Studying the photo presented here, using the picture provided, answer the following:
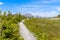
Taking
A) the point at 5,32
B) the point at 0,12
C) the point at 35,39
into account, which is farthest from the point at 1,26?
the point at 0,12

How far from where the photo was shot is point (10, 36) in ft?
54.5

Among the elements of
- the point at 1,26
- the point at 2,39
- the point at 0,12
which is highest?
the point at 0,12

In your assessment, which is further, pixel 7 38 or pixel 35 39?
pixel 35 39

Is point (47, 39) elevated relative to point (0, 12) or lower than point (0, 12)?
lower

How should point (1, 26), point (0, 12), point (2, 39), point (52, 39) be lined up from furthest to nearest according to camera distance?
point (0, 12), point (52, 39), point (1, 26), point (2, 39)

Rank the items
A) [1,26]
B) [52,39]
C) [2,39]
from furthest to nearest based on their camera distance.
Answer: [52,39]
[1,26]
[2,39]

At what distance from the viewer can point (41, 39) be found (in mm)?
17078

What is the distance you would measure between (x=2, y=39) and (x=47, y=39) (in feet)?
11.9

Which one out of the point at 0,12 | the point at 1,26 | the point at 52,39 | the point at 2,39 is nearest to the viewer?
the point at 2,39

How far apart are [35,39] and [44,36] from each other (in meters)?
0.70

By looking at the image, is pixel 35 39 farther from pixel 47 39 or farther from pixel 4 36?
pixel 4 36

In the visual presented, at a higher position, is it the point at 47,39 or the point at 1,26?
the point at 1,26

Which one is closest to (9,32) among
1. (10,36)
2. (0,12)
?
(10,36)

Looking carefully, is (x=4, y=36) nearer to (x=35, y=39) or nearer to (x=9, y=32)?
(x=9, y=32)
